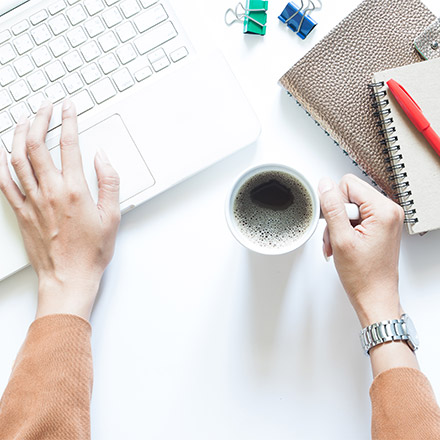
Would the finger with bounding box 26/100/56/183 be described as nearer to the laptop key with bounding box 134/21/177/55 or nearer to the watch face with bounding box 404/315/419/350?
the laptop key with bounding box 134/21/177/55

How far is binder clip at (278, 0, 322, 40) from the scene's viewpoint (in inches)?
31.7

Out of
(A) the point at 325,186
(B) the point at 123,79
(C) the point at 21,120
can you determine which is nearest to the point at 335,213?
(A) the point at 325,186

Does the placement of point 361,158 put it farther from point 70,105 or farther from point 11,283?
point 11,283

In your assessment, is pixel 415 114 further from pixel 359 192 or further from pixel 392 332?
pixel 392 332

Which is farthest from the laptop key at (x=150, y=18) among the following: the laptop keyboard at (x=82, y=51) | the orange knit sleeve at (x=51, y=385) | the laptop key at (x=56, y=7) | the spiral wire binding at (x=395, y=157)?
the orange knit sleeve at (x=51, y=385)

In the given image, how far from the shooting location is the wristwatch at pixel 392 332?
708 mm

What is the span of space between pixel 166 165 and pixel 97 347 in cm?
30

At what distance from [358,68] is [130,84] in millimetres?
337

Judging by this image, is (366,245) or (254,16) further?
(254,16)

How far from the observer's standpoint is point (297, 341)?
80 centimetres

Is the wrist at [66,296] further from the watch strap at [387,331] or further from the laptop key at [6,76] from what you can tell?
the watch strap at [387,331]

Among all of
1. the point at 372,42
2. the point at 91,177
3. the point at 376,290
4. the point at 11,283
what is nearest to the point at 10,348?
the point at 11,283

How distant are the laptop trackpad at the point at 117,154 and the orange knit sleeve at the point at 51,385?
0.68 feet

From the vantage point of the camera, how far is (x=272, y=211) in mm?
734
